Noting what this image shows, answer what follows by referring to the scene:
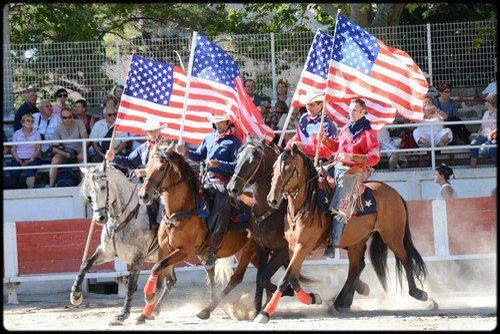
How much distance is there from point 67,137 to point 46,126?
366 mm

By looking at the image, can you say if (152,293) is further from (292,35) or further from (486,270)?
(292,35)

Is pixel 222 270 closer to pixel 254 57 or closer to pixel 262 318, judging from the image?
pixel 262 318

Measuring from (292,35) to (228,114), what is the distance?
6.75 metres

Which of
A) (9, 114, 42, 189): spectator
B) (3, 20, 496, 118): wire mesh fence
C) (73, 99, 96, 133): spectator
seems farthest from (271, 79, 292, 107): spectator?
(9, 114, 42, 189): spectator

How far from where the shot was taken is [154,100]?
1396cm

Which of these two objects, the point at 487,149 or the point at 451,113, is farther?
the point at 451,113

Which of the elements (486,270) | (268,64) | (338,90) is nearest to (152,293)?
(338,90)

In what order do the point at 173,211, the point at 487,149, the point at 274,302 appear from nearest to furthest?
the point at 274,302 → the point at 173,211 → the point at 487,149

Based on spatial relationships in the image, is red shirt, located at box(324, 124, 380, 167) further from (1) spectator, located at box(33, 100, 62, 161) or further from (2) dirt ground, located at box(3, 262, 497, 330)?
(1) spectator, located at box(33, 100, 62, 161)

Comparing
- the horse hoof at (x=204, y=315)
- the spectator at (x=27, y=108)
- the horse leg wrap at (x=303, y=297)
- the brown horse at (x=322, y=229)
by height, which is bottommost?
the horse hoof at (x=204, y=315)

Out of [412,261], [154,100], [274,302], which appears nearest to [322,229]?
[274,302]

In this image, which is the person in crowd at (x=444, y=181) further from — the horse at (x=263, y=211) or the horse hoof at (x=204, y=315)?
the horse hoof at (x=204, y=315)

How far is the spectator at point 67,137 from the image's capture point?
17984 millimetres

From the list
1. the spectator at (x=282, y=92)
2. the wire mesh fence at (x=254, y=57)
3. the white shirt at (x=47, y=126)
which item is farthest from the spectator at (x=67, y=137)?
the spectator at (x=282, y=92)
